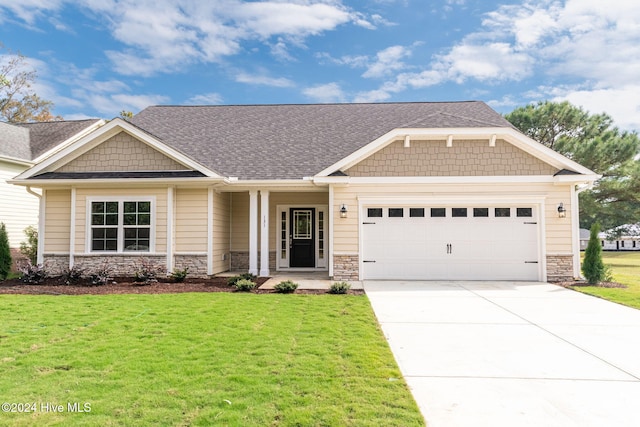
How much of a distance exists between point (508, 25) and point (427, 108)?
13.1ft

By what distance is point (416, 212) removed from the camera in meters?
10.6

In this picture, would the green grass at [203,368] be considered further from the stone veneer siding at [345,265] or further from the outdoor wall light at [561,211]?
the outdoor wall light at [561,211]

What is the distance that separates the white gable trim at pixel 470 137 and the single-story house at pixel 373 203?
3 centimetres

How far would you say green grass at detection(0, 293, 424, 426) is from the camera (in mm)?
2920

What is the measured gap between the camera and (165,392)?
3.29 m

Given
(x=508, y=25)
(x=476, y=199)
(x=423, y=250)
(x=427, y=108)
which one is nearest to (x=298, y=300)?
(x=423, y=250)

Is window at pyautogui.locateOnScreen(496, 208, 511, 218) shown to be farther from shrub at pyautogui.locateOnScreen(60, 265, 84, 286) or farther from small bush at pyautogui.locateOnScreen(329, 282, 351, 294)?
shrub at pyautogui.locateOnScreen(60, 265, 84, 286)

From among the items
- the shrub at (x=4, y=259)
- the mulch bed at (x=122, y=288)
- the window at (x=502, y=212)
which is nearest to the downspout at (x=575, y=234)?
the window at (x=502, y=212)

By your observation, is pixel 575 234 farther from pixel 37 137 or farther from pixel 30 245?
pixel 37 137

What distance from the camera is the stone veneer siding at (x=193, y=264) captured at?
10.7 metres

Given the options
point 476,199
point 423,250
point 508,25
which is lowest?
point 423,250

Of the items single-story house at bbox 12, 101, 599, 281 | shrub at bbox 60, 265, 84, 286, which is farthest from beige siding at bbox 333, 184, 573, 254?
shrub at bbox 60, 265, 84, 286

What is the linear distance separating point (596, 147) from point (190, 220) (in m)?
21.9

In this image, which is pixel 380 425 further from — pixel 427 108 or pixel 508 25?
pixel 508 25
